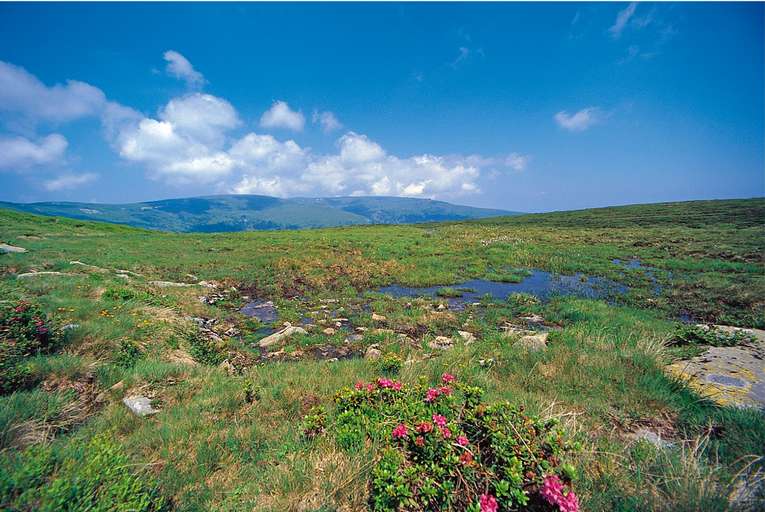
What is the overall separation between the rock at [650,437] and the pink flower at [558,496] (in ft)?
6.81

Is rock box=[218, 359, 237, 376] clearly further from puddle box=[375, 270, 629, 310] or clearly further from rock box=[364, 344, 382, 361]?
puddle box=[375, 270, 629, 310]

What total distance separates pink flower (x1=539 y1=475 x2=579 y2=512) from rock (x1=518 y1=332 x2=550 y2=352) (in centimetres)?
462

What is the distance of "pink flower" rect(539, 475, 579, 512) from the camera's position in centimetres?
252

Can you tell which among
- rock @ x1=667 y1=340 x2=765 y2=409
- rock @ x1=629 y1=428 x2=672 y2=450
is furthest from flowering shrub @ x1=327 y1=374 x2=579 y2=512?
rock @ x1=667 y1=340 x2=765 y2=409

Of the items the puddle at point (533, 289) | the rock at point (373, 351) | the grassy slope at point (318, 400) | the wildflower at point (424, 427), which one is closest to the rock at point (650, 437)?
the grassy slope at point (318, 400)

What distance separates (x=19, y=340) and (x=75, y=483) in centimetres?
501

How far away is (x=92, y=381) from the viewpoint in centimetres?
516

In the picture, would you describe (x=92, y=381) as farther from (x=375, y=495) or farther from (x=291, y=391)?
(x=375, y=495)

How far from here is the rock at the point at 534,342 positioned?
23.4 feet

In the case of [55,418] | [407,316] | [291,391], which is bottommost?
[407,316]

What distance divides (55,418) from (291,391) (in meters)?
A: 3.15

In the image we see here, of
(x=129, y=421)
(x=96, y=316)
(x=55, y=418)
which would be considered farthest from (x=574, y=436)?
(x=96, y=316)

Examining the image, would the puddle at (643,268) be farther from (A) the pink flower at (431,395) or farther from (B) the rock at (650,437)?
(A) the pink flower at (431,395)

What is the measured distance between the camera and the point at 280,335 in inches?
383
